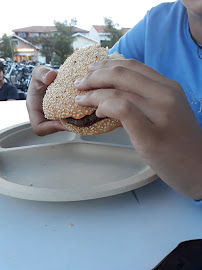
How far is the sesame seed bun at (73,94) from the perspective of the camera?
97 centimetres

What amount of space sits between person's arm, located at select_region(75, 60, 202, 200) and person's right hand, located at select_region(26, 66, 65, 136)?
44 centimetres

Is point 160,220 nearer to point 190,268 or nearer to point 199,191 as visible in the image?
point 199,191

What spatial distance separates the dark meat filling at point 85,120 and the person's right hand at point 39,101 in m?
0.08

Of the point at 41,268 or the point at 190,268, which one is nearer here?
the point at 190,268

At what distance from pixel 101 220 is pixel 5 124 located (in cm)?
113

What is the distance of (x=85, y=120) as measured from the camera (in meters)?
1.02

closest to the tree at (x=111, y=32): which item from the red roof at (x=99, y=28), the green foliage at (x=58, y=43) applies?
the red roof at (x=99, y=28)

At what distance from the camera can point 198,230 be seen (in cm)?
60

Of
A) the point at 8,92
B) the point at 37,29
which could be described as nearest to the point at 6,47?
the point at 37,29

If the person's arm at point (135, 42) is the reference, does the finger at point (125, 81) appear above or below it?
above

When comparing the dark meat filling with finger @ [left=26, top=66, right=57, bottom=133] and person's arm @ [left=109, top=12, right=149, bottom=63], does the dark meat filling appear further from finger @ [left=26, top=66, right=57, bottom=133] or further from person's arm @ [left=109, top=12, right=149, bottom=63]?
person's arm @ [left=109, top=12, right=149, bottom=63]

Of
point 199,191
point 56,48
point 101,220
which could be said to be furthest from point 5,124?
point 56,48

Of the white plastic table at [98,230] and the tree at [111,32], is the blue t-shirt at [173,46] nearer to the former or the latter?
the white plastic table at [98,230]

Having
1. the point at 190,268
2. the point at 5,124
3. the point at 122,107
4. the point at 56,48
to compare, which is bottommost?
the point at 56,48
